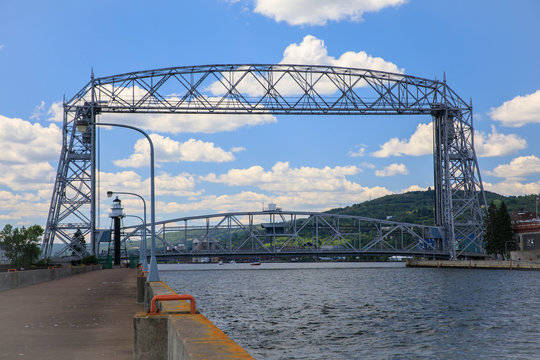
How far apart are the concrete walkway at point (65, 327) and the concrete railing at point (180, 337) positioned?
204 centimetres

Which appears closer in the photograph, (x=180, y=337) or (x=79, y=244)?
(x=180, y=337)

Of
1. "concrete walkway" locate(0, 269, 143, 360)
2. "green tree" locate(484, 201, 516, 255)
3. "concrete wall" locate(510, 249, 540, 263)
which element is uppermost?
"green tree" locate(484, 201, 516, 255)

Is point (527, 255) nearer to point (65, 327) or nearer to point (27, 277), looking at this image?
point (27, 277)

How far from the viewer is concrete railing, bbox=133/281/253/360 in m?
7.34

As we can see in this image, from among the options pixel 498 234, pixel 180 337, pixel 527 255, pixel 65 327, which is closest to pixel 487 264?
pixel 498 234

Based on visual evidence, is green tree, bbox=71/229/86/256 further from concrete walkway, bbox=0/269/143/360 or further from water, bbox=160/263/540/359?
concrete walkway, bbox=0/269/143/360

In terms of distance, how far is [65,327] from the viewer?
17.6 metres

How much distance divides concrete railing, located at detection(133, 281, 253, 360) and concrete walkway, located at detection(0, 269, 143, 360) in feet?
6.71

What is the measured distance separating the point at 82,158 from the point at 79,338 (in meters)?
80.8

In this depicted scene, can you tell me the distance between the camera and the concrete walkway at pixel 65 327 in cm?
1365

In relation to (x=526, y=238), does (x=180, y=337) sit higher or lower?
lower

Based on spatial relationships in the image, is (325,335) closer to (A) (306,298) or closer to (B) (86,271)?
(A) (306,298)

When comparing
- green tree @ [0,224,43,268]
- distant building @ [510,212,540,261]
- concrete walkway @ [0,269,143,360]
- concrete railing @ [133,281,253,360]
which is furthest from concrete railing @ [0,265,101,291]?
distant building @ [510,212,540,261]

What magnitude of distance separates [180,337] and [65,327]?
1041cm
